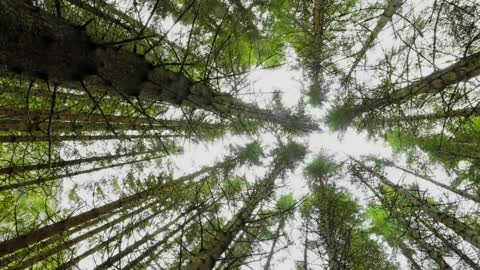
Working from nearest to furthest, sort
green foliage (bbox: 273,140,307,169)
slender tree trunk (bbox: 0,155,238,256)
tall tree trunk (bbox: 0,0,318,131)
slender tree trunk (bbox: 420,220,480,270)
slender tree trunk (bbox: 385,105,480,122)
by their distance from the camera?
tall tree trunk (bbox: 0,0,318,131) → slender tree trunk (bbox: 385,105,480,122) → slender tree trunk (bbox: 0,155,238,256) → slender tree trunk (bbox: 420,220,480,270) → green foliage (bbox: 273,140,307,169)

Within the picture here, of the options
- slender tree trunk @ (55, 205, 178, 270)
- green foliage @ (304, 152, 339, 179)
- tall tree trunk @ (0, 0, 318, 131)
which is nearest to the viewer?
tall tree trunk @ (0, 0, 318, 131)

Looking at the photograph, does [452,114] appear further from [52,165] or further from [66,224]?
[52,165]

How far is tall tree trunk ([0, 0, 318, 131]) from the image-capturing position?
1928 millimetres

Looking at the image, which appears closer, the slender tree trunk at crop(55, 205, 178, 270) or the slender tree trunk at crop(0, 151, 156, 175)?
the slender tree trunk at crop(55, 205, 178, 270)

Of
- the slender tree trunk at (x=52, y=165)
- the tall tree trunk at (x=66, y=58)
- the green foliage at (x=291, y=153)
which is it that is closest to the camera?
the tall tree trunk at (x=66, y=58)

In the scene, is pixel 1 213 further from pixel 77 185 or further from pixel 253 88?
pixel 253 88

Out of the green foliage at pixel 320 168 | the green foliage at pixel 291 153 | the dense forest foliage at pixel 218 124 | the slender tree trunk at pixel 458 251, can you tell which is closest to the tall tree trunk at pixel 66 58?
the dense forest foliage at pixel 218 124

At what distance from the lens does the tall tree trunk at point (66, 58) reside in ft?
6.32

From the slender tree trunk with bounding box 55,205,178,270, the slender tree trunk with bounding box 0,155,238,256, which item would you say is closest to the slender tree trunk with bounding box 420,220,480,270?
the slender tree trunk with bounding box 55,205,178,270

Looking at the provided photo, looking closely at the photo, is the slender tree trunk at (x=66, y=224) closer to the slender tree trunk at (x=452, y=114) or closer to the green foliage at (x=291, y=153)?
the green foliage at (x=291, y=153)

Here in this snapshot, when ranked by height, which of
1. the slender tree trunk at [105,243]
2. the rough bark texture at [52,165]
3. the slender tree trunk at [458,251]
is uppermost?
the rough bark texture at [52,165]

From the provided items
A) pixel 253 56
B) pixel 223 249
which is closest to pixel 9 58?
pixel 223 249

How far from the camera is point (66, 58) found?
2.23 meters

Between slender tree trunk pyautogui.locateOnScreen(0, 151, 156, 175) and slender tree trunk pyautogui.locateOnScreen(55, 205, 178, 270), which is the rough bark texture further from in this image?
slender tree trunk pyautogui.locateOnScreen(55, 205, 178, 270)
